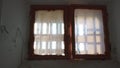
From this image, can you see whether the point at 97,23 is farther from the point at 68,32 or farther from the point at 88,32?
the point at 68,32

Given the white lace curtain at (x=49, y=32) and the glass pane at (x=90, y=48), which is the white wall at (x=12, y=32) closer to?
the white lace curtain at (x=49, y=32)

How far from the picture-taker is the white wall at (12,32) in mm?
2553

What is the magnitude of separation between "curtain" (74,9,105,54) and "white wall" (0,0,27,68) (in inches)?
39.1

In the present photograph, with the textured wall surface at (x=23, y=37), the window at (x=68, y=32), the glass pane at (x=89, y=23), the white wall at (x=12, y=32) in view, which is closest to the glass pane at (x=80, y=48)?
the window at (x=68, y=32)

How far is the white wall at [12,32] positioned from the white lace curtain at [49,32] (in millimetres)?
247

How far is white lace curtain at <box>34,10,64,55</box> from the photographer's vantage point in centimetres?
350

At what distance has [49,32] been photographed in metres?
3.59

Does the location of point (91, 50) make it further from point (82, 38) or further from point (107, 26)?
point (107, 26)

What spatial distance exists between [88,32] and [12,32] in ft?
4.67

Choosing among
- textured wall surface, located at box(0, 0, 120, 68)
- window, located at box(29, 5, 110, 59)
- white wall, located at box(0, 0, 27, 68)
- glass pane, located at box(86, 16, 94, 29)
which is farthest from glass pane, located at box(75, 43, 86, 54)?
white wall, located at box(0, 0, 27, 68)

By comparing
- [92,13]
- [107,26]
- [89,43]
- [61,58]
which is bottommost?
[61,58]
